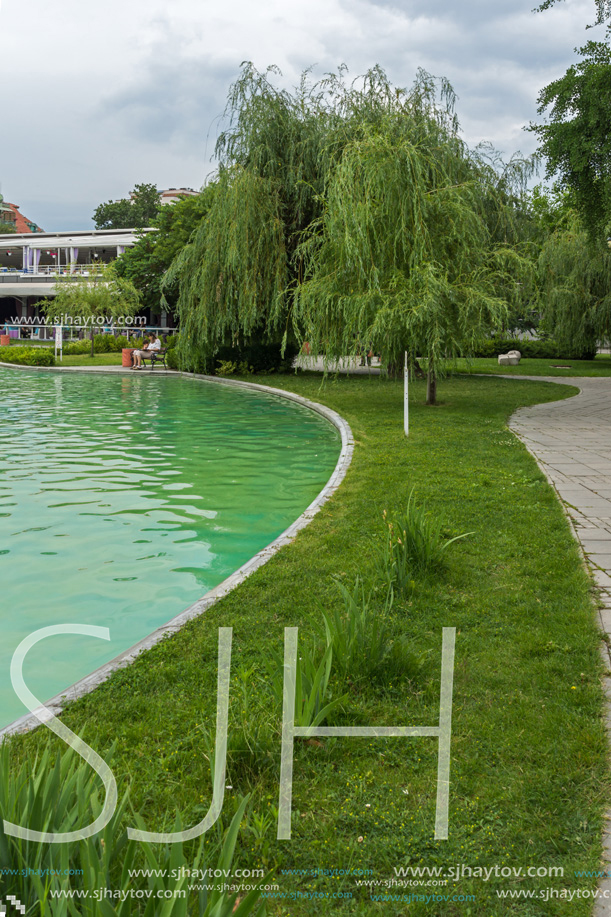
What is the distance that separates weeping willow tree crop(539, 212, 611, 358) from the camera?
29906 mm

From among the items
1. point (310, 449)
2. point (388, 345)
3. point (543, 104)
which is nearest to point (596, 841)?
point (310, 449)

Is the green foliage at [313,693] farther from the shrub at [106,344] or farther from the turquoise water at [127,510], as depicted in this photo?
the shrub at [106,344]

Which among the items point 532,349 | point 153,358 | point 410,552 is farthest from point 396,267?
point 532,349

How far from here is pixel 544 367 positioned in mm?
32625

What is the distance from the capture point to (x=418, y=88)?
20.1 meters

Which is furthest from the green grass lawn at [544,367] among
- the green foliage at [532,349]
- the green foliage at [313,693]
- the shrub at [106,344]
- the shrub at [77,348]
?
the green foliage at [313,693]

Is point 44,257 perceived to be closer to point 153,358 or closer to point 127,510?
point 153,358

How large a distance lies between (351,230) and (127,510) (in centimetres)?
828

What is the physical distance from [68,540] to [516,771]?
5515 mm

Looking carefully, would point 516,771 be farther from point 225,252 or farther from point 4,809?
point 225,252

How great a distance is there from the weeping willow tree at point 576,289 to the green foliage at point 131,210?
58073mm

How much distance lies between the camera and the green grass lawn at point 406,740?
2.63m

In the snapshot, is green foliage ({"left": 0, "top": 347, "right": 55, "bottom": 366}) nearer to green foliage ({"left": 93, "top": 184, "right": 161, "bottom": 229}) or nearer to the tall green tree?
the tall green tree

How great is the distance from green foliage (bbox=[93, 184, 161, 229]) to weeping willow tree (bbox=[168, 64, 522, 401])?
61.1 metres
